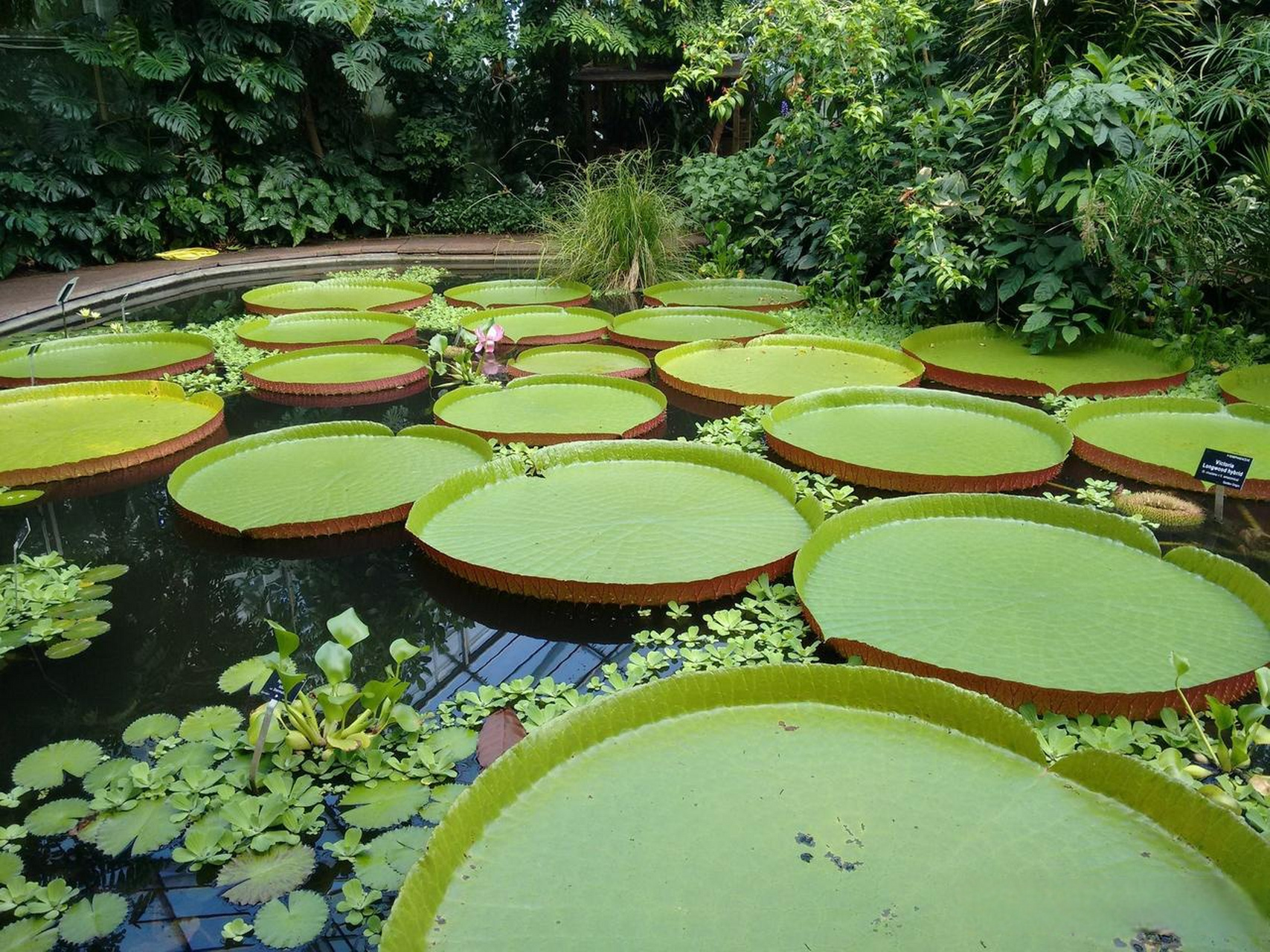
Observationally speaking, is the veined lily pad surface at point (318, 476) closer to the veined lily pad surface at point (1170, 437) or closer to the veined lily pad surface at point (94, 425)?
the veined lily pad surface at point (94, 425)

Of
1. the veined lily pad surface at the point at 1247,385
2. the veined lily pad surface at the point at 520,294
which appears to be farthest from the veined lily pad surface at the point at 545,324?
the veined lily pad surface at the point at 1247,385

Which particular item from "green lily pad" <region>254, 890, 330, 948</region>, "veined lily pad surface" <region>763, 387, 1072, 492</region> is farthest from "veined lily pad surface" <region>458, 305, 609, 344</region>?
"green lily pad" <region>254, 890, 330, 948</region>

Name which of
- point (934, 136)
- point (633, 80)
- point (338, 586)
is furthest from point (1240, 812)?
point (633, 80)

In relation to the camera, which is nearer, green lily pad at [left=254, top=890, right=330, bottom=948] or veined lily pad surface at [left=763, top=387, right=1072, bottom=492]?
green lily pad at [left=254, top=890, right=330, bottom=948]

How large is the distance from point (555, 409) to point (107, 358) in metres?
2.52

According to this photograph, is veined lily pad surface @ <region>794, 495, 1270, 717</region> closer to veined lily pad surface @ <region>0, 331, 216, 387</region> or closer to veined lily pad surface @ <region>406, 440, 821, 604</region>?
veined lily pad surface @ <region>406, 440, 821, 604</region>

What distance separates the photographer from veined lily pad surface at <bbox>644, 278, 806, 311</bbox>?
17.4 ft

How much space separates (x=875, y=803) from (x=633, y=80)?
30.3 ft

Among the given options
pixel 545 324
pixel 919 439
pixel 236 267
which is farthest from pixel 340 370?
pixel 236 267

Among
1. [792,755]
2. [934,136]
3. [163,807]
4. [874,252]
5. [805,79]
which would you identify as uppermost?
[805,79]

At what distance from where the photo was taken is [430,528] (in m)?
2.50

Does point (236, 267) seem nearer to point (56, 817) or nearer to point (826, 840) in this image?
point (56, 817)

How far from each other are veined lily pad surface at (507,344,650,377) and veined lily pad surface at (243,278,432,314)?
137 centimetres

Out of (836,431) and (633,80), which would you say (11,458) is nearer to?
(836,431)
